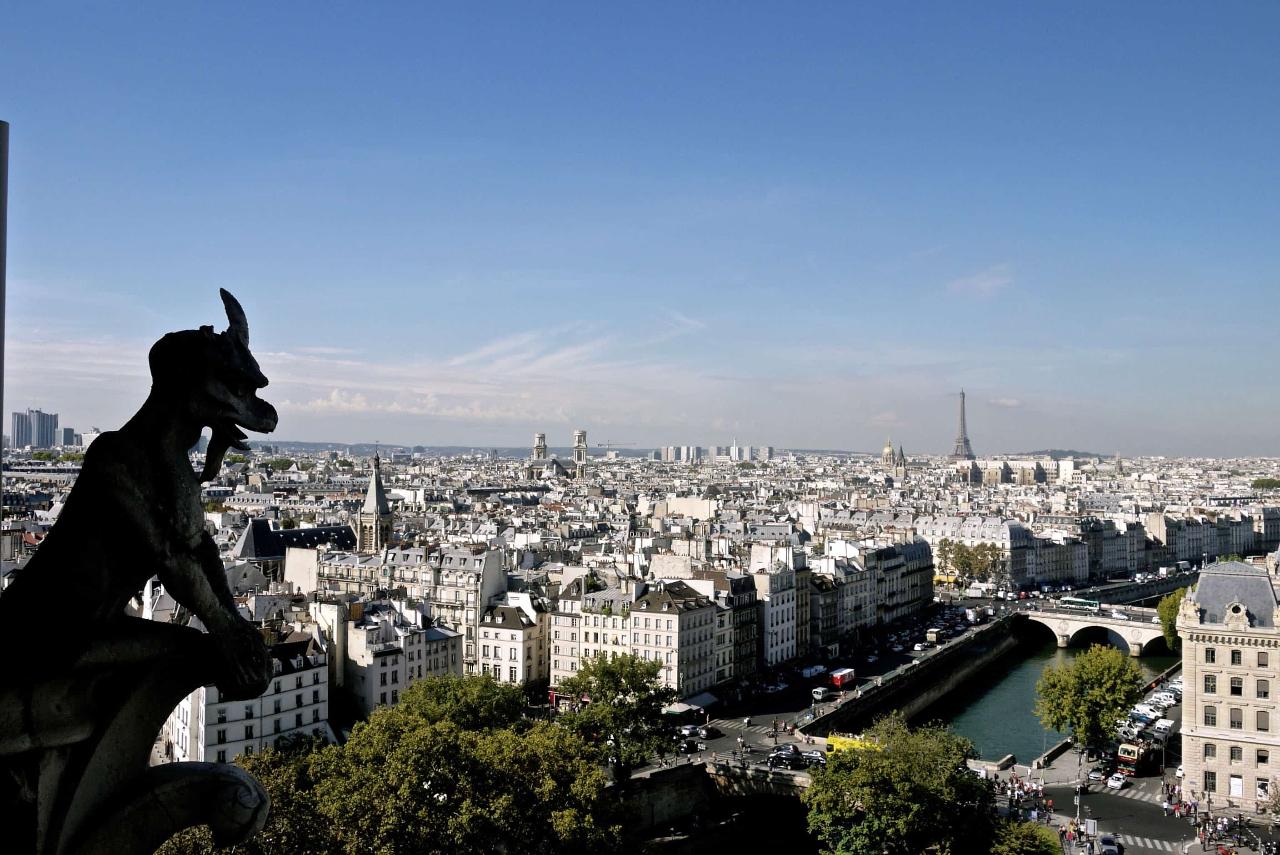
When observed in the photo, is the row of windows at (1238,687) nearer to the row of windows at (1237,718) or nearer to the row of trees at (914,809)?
the row of windows at (1237,718)

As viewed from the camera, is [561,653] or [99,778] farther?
[561,653]

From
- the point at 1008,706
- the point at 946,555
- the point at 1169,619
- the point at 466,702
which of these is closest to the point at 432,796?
the point at 466,702

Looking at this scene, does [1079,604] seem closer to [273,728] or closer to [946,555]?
[946,555]

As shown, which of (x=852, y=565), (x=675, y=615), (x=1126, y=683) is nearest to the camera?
(x=1126, y=683)

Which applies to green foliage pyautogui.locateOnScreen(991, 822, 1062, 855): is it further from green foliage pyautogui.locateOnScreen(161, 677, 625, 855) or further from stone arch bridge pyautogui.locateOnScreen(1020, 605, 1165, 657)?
stone arch bridge pyautogui.locateOnScreen(1020, 605, 1165, 657)

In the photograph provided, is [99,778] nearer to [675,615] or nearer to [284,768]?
[284,768]

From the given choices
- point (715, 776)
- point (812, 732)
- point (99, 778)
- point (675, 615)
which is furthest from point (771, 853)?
point (99, 778)
